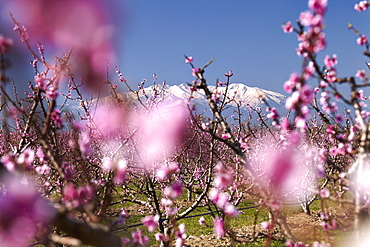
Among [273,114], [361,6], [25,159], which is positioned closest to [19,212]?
[25,159]

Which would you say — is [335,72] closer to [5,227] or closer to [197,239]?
[5,227]

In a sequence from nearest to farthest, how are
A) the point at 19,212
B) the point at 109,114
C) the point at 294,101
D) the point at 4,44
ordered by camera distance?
the point at 19,212 → the point at 294,101 → the point at 4,44 → the point at 109,114

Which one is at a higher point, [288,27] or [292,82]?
[288,27]

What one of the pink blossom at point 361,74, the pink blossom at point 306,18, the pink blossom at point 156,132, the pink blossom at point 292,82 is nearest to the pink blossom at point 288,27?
the pink blossom at point 306,18

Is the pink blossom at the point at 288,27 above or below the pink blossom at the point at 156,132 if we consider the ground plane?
below

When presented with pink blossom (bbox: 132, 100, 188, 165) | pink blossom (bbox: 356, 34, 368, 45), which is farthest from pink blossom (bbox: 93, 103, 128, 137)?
pink blossom (bbox: 356, 34, 368, 45)

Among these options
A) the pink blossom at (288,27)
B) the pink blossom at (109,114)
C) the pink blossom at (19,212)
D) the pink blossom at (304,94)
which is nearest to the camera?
the pink blossom at (19,212)

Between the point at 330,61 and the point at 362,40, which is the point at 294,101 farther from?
the point at 362,40

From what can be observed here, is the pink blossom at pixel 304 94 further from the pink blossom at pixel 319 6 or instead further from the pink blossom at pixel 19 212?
the pink blossom at pixel 19 212

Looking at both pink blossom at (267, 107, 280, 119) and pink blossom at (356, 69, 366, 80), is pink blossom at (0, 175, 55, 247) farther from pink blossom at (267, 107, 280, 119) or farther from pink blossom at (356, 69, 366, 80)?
pink blossom at (356, 69, 366, 80)

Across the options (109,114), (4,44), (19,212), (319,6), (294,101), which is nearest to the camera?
(19,212)

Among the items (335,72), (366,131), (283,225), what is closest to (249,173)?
(283,225)

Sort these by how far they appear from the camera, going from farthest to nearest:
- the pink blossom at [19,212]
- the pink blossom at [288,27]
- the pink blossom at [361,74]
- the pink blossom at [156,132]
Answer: the pink blossom at [156,132], the pink blossom at [361,74], the pink blossom at [288,27], the pink blossom at [19,212]

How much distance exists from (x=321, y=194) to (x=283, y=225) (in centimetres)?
45
